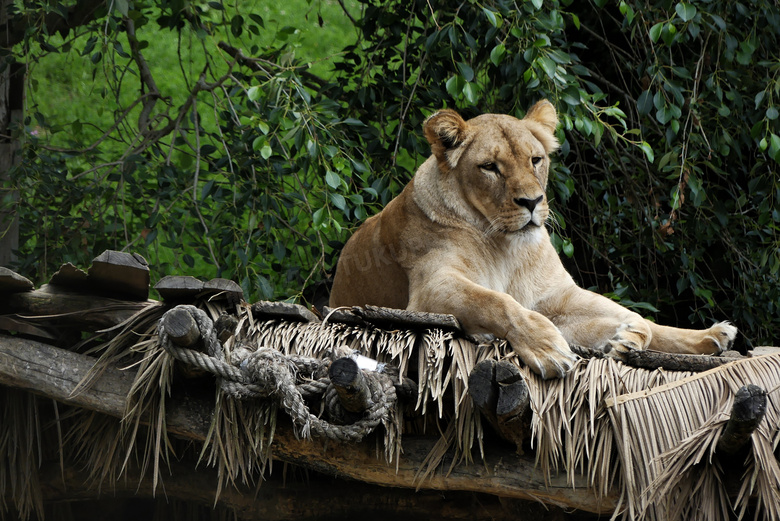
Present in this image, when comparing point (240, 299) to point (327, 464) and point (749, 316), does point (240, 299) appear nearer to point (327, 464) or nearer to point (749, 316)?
point (327, 464)

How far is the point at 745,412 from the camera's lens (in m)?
2.26

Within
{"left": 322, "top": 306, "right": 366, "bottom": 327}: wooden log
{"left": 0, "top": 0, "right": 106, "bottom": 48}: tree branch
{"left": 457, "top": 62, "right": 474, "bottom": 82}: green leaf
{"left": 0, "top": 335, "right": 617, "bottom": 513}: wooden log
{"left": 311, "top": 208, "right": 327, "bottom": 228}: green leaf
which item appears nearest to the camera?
{"left": 0, "top": 335, "right": 617, "bottom": 513}: wooden log

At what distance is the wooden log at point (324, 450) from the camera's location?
2.78m

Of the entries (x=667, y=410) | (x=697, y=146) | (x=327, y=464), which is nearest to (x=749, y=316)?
(x=697, y=146)

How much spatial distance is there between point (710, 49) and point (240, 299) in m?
3.81

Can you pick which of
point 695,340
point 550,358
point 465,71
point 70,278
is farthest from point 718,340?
point 70,278

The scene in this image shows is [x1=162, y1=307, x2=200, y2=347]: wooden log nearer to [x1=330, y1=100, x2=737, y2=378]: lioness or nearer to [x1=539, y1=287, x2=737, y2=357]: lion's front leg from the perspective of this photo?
[x1=330, y1=100, x2=737, y2=378]: lioness

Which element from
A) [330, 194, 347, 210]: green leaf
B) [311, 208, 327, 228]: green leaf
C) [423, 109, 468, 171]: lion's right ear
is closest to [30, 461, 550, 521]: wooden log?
[311, 208, 327, 228]: green leaf

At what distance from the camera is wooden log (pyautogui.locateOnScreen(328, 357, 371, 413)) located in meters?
2.46

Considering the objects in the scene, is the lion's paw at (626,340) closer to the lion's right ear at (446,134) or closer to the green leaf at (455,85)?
the lion's right ear at (446,134)

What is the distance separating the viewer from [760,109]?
16.8ft

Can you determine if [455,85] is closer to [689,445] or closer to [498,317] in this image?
[498,317]

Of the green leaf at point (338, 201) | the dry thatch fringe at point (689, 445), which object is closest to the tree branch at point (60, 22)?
the green leaf at point (338, 201)

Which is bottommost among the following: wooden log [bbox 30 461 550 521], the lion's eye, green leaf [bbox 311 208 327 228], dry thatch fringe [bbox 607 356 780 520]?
wooden log [bbox 30 461 550 521]
